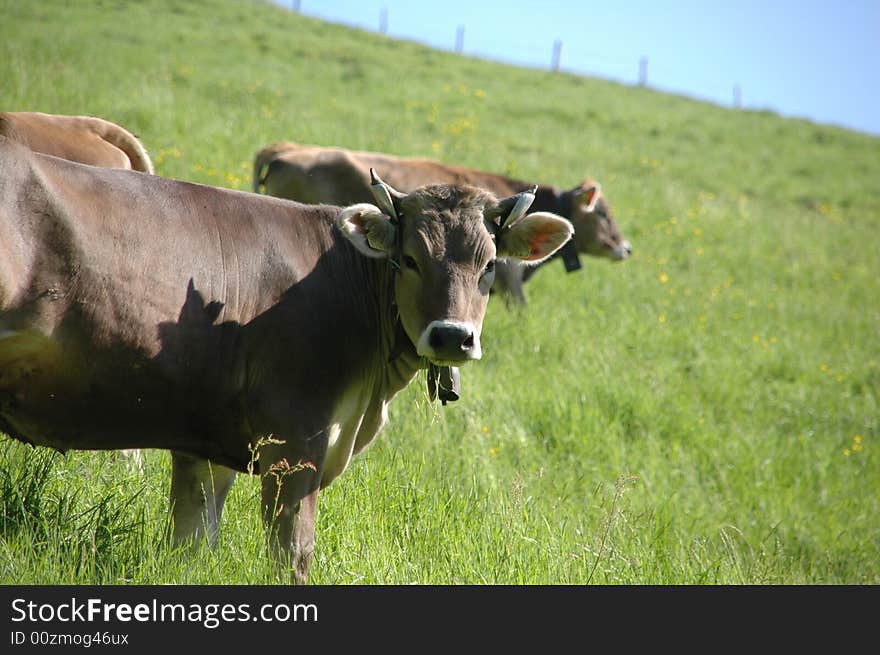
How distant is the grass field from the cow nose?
3.51ft

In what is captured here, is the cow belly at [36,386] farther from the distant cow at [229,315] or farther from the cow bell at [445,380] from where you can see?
the cow bell at [445,380]

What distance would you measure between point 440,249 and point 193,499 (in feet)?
5.91

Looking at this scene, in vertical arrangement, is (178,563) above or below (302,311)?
below

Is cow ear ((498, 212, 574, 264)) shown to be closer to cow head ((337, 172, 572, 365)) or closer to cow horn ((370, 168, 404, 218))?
cow head ((337, 172, 572, 365))

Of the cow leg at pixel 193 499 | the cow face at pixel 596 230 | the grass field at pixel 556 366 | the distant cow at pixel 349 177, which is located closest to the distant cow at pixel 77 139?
the grass field at pixel 556 366

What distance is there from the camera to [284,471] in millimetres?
4289

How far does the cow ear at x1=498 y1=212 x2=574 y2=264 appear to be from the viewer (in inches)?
197

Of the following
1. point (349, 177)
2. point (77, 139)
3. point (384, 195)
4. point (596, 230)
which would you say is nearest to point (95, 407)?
point (384, 195)

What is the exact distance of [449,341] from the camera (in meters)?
4.32

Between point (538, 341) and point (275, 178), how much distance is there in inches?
147

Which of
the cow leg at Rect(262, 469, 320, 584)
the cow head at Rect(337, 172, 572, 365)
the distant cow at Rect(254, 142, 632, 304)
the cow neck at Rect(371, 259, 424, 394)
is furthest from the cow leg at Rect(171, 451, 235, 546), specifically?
the distant cow at Rect(254, 142, 632, 304)

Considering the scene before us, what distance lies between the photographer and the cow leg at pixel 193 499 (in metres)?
4.80

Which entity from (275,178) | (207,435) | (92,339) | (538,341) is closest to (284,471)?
(207,435)

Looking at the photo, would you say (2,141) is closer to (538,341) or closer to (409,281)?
(409,281)
